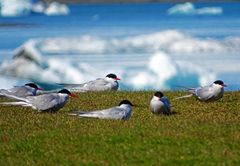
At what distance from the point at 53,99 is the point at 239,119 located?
12.7ft

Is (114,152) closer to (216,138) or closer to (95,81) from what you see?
(216,138)

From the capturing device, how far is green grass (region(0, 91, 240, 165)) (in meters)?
14.9

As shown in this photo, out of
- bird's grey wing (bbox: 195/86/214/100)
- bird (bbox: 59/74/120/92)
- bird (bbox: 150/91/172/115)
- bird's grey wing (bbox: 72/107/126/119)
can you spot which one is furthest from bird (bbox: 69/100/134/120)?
bird (bbox: 59/74/120/92)

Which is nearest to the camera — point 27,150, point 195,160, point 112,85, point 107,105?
point 195,160

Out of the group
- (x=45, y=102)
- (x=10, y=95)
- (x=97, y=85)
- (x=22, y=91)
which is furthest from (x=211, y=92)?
(x=97, y=85)

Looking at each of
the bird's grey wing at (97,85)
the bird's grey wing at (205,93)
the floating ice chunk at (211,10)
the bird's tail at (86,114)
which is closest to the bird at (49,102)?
the bird's tail at (86,114)

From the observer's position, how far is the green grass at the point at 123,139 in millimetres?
14898

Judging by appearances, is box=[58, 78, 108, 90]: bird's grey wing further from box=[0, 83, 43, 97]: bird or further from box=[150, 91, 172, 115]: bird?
box=[150, 91, 172, 115]: bird

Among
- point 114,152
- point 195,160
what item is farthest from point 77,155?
point 195,160

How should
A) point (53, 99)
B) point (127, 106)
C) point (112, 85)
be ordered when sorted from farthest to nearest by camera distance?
1. point (112, 85)
2. point (53, 99)
3. point (127, 106)

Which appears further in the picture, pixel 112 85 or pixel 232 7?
pixel 232 7

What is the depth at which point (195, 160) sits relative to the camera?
14.7m

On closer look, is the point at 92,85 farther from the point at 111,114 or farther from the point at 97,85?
the point at 111,114

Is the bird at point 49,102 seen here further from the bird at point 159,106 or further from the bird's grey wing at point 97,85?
the bird's grey wing at point 97,85
